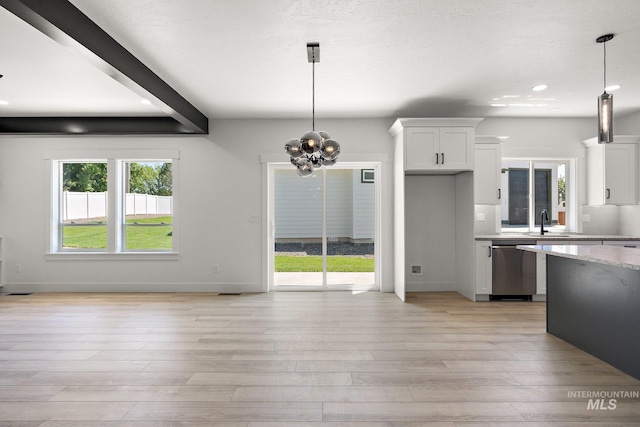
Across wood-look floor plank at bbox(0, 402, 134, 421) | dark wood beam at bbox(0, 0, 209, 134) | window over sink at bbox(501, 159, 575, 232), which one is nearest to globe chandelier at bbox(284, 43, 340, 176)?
dark wood beam at bbox(0, 0, 209, 134)

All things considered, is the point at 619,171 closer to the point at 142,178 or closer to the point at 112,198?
the point at 142,178

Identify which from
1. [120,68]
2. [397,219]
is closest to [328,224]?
[397,219]

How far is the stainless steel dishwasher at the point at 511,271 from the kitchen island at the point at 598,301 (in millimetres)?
1349

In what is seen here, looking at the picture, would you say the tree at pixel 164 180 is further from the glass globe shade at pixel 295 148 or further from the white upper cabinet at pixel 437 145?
the white upper cabinet at pixel 437 145

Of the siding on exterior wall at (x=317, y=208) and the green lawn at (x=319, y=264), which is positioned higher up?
the siding on exterior wall at (x=317, y=208)

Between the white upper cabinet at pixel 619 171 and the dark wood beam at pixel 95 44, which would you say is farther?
the white upper cabinet at pixel 619 171

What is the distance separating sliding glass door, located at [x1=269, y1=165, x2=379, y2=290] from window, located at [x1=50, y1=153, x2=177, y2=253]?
180 centimetres

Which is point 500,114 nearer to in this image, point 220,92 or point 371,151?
point 371,151

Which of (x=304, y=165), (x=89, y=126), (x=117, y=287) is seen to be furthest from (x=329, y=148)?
(x=117, y=287)

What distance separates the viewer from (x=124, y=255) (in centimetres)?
594

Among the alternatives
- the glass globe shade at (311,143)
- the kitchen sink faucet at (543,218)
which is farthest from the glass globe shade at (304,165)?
the kitchen sink faucet at (543,218)

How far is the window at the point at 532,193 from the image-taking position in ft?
19.8

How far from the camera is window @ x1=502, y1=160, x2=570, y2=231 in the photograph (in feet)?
19.8

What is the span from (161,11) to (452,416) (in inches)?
133
